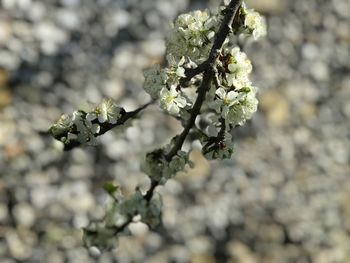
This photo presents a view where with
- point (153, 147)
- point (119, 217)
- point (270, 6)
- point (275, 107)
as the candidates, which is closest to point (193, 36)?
point (119, 217)

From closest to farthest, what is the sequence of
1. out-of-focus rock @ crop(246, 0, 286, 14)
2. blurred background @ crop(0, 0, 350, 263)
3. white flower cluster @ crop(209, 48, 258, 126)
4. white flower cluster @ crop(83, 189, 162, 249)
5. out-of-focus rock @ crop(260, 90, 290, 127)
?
white flower cluster @ crop(209, 48, 258, 126)
white flower cluster @ crop(83, 189, 162, 249)
blurred background @ crop(0, 0, 350, 263)
out-of-focus rock @ crop(260, 90, 290, 127)
out-of-focus rock @ crop(246, 0, 286, 14)

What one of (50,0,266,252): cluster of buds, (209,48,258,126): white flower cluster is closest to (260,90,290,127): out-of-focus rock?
(50,0,266,252): cluster of buds

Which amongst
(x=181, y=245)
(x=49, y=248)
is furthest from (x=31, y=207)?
(x=181, y=245)

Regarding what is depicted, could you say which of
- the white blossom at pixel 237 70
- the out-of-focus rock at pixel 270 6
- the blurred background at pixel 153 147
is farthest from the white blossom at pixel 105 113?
the out-of-focus rock at pixel 270 6

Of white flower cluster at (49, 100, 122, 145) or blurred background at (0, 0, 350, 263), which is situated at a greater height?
blurred background at (0, 0, 350, 263)

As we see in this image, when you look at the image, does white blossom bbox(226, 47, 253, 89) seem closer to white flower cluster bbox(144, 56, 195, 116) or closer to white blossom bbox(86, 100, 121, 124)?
white flower cluster bbox(144, 56, 195, 116)

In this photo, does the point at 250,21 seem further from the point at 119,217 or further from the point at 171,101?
the point at 119,217
